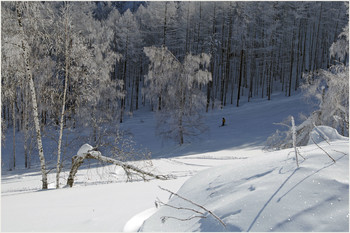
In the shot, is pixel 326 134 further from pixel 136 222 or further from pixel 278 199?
pixel 136 222

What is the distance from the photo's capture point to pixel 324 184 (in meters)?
1.58

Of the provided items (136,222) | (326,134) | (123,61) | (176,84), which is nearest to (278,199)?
(136,222)

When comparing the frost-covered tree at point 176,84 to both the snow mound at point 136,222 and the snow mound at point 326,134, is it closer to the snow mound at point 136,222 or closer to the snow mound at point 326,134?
the snow mound at point 326,134

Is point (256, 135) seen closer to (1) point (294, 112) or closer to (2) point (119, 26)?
(1) point (294, 112)

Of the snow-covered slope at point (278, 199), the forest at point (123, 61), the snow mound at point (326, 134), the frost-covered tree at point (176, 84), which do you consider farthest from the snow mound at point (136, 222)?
the frost-covered tree at point (176, 84)

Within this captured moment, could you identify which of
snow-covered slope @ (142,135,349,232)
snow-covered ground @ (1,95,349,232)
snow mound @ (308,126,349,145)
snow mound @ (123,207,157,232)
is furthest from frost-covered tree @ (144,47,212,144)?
snow-covered slope @ (142,135,349,232)

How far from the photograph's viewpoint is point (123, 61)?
3148 centimetres

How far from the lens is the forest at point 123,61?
6621 mm

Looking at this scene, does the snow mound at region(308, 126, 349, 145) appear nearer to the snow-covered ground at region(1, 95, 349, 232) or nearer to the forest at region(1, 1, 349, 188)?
the snow-covered ground at region(1, 95, 349, 232)

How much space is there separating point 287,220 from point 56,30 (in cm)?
745

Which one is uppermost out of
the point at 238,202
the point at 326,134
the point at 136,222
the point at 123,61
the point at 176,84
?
the point at 123,61

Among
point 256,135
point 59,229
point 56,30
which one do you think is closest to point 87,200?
point 59,229

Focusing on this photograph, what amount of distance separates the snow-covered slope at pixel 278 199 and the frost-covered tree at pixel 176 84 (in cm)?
1465

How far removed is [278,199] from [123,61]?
3184 centimetres
